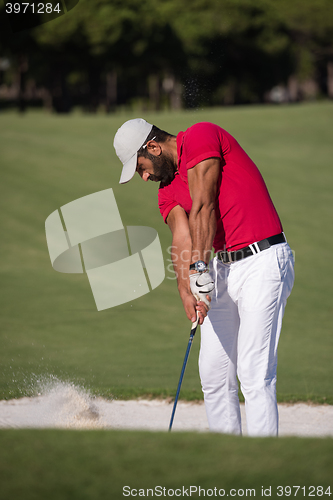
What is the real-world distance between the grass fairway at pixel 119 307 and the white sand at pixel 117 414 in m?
0.21

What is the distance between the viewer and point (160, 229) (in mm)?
11641

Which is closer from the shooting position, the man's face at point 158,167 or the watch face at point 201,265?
the watch face at point 201,265

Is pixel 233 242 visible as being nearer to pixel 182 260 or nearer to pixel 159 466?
pixel 182 260

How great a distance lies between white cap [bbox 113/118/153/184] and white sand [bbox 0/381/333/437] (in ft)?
6.57

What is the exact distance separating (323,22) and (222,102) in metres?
11.4

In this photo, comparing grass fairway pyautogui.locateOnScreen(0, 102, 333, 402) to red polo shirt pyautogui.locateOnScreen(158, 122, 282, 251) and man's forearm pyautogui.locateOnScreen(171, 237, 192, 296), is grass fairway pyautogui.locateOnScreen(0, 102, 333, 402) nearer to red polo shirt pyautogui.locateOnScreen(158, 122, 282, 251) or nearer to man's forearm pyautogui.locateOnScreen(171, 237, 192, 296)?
man's forearm pyautogui.locateOnScreen(171, 237, 192, 296)

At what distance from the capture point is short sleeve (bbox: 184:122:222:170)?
2.94 metres

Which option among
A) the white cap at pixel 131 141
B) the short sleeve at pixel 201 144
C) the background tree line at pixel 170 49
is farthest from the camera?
the background tree line at pixel 170 49

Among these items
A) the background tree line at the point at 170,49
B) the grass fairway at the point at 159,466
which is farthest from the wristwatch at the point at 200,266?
the background tree line at the point at 170,49

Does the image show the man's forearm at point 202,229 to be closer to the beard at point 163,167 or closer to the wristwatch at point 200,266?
the wristwatch at point 200,266

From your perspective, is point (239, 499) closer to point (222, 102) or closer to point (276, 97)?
point (222, 102)

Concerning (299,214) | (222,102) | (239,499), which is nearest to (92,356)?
(239,499)

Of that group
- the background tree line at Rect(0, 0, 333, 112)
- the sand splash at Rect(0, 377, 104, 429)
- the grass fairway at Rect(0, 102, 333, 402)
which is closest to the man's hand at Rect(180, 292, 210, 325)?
the sand splash at Rect(0, 377, 104, 429)

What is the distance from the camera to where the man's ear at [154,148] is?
10.6 feet
